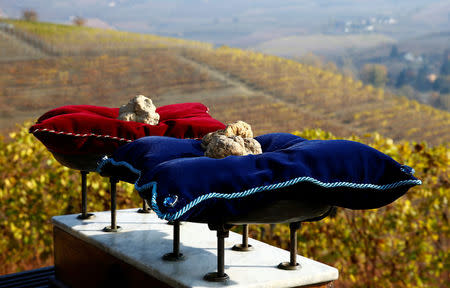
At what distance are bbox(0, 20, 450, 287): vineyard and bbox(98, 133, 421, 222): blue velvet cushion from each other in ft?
6.38

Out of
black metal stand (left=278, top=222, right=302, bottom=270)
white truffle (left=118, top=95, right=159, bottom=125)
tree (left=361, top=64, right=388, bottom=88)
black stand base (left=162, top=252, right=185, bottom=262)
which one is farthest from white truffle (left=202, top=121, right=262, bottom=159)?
tree (left=361, top=64, right=388, bottom=88)

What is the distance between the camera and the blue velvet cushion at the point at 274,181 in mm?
1475

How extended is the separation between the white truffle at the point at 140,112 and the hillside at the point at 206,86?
30.2 feet

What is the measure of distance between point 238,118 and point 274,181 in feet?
36.6

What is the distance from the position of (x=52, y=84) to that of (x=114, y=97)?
4.77 ft

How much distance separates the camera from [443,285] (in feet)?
13.0

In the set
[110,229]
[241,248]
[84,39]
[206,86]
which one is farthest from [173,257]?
[84,39]

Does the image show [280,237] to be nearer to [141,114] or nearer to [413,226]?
[413,226]

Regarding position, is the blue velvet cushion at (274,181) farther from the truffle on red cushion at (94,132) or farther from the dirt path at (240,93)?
the dirt path at (240,93)

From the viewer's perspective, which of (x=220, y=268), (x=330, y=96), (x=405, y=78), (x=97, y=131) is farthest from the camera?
(x=405, y=78)

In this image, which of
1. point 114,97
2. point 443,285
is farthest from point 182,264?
point 114,97

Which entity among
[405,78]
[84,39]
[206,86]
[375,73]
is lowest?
[206,86]

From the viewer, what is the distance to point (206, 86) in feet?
46.4

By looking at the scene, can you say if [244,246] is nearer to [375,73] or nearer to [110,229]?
[110,229]
